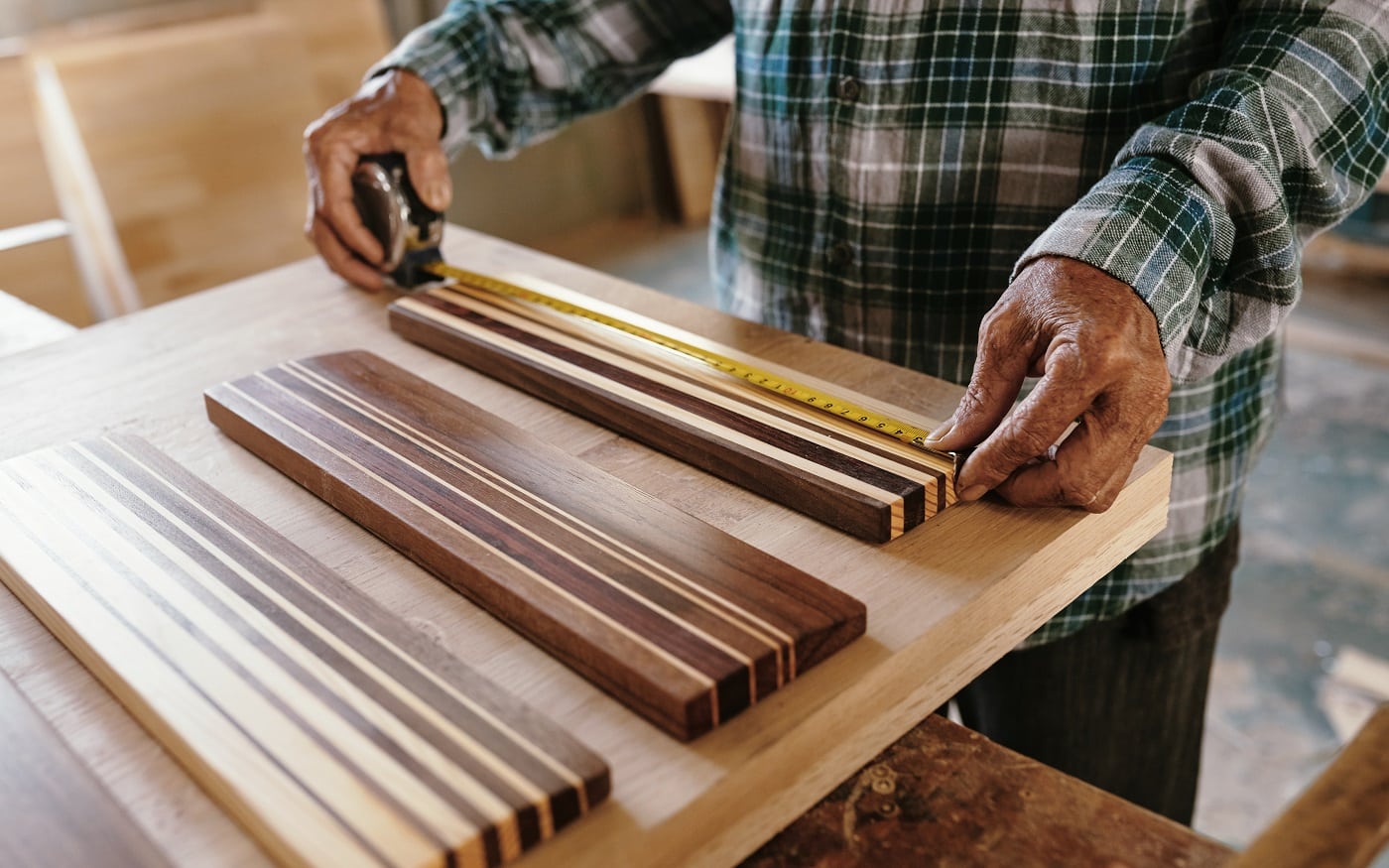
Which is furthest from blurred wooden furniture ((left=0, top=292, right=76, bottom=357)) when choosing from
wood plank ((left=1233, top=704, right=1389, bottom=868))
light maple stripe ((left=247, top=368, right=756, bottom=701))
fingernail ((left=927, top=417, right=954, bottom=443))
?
wood plank ((left=1233, top=704, right=1389, bottom=868))

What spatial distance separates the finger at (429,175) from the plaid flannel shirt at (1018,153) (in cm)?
9

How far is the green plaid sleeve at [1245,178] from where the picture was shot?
1077 mm

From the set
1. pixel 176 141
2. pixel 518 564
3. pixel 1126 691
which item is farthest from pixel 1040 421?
pixel 176 141

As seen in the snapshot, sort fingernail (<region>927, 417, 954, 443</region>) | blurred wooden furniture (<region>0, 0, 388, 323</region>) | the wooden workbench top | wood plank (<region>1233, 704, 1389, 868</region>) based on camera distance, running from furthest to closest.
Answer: blurred wooden furniture (<region>0, 0, 388, 323</region>)
fingernail (<region>927, 417, 954, 443</region>)
the wooden workbench top
wood plank (<region>1233, 704, 1389, 868</region>)

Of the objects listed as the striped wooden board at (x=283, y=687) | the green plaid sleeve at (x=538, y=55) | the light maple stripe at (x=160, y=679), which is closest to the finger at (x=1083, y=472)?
the striped wooden board at (x=283, y=687)

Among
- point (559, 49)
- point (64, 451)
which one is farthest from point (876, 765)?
point (559, 49)

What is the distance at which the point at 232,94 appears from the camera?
11.4ft

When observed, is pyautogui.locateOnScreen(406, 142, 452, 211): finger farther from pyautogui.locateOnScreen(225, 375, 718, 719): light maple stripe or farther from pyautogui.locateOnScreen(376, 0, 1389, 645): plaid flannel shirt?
pyautogui.locateOnScreen(225, 375, 718, 719): light maple stripe

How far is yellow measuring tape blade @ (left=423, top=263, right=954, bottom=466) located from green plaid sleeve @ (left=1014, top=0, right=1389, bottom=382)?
220 mm

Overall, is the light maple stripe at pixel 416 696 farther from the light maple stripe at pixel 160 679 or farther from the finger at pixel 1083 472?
the finger at pixel 1083 472

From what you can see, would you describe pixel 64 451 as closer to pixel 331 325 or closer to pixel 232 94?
pixel 331 325

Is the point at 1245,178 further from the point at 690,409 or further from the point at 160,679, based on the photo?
the point at 160,679

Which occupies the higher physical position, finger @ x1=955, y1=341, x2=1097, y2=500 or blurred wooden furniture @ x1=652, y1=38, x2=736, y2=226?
finger @ x1=955, y1=341, x2=1097, y2=500

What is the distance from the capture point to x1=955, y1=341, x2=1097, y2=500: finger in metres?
0.98
